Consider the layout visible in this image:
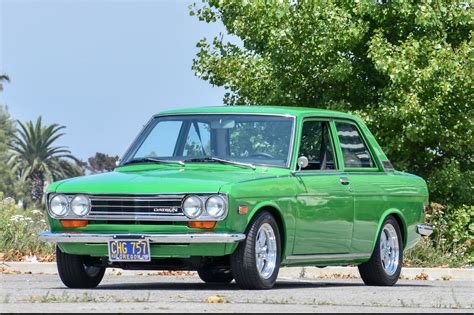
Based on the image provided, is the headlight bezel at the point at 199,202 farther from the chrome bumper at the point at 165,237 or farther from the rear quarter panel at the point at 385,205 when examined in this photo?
the rear quarter panel at the point at 385,205

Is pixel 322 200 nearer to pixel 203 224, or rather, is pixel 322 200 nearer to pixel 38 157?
pixel 203 224

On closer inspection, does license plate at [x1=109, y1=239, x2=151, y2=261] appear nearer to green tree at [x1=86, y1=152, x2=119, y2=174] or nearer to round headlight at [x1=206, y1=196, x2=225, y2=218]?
round headlight at [x1=206, y1=196, x2=225, y2=218]

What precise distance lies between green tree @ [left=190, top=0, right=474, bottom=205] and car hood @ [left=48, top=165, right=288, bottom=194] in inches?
462

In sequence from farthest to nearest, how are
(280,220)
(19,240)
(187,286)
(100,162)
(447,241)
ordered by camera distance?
(100,162) < (447,241) < (19,240) < (187,286) < (280,220)

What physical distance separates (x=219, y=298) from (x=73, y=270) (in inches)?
104

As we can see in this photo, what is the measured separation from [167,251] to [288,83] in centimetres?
1469

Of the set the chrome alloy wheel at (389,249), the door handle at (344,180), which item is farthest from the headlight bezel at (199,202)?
the chrome alloy wheel at (389,249)

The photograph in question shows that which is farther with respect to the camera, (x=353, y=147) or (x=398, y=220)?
(x=398, y=220)

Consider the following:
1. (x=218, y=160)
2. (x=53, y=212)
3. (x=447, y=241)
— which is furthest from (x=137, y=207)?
(x=447, y=241)

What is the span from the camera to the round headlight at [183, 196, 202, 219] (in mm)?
12500

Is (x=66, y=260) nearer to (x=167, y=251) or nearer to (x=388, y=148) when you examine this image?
(x=167, y=251)

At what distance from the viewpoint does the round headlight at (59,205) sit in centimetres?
1308

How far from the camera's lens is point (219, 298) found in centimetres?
1112

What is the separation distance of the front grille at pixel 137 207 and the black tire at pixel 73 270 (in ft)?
2.04
